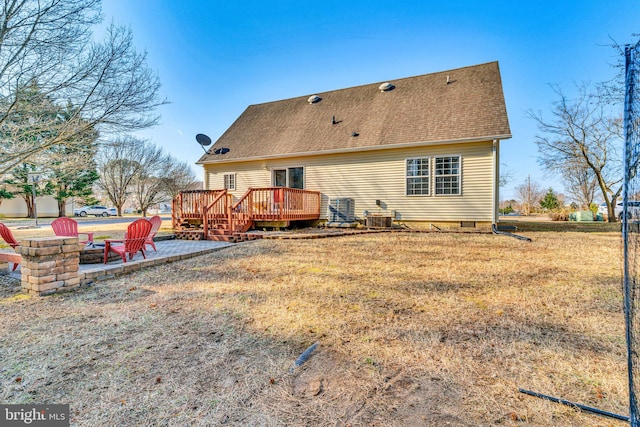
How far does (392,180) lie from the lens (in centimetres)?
1152

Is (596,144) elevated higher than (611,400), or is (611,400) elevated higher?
(596,144)

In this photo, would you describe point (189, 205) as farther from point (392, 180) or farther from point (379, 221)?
point (392, 180)

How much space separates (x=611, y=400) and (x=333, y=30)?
51.5ft

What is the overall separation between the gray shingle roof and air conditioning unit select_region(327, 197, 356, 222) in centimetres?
213

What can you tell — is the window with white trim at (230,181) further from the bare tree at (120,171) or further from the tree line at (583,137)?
the tree line at (583,137)

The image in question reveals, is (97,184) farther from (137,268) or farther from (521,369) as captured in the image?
(521,369)

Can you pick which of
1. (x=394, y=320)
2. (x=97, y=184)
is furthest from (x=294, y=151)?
(x=97, y=184)

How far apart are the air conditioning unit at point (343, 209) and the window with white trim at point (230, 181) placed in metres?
5.55

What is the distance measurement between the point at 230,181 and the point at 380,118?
25.8ft

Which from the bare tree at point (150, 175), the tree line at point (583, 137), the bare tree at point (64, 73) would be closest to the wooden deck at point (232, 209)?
the bare tree at point (64, 73)

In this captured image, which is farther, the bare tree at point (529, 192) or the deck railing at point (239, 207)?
the bare tree at point (529, 192)

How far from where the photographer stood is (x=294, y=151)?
1295 cm

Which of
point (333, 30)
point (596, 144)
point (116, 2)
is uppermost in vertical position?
point (333, 30)

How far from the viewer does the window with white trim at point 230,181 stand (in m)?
14.8
